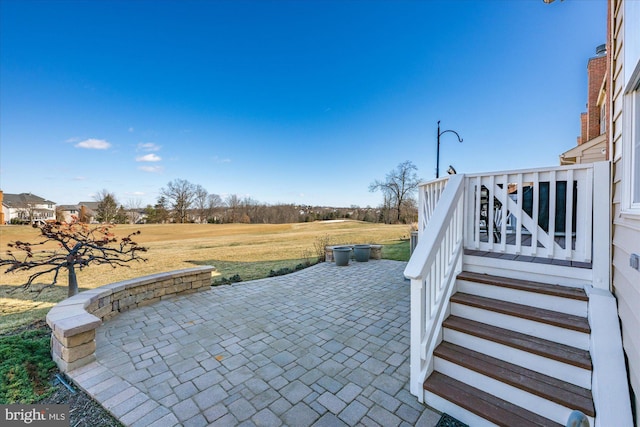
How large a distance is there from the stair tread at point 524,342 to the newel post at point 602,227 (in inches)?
29.1

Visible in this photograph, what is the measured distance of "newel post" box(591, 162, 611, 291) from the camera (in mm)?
2156

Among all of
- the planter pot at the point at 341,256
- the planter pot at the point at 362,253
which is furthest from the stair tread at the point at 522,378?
the planter pot at the point at 362,253

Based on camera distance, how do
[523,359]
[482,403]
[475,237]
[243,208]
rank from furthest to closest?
1. [243,208]
2. [475,237]
3. [523,359]
4. [482,403]

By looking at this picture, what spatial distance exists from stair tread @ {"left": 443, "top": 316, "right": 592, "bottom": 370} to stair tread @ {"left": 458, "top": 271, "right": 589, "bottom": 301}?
16.7 inches

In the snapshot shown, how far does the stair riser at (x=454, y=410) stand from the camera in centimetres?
180

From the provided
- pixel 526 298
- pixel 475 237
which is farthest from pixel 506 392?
pixel 475 237

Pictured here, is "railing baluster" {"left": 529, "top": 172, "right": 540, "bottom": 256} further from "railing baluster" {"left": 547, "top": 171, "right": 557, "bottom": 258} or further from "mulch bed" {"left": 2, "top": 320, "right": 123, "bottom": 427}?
"mulch bed" {"left": 2, "top": 320, "right": 123, "bottom": 427}

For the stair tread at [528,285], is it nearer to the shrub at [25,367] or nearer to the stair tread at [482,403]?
the stair tread at [482,403]

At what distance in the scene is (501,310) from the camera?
2.28 m

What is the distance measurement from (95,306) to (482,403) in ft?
15.2

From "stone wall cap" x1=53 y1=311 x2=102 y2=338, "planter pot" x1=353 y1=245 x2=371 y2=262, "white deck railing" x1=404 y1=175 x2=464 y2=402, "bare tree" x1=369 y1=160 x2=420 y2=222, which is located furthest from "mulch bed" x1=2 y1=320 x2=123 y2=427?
"bare tree" x1=369 y1=160 x2=420 y2=222

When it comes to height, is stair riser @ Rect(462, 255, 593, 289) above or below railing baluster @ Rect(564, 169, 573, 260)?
below

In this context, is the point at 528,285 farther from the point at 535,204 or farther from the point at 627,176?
the point at 627,176

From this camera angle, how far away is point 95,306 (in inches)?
137
